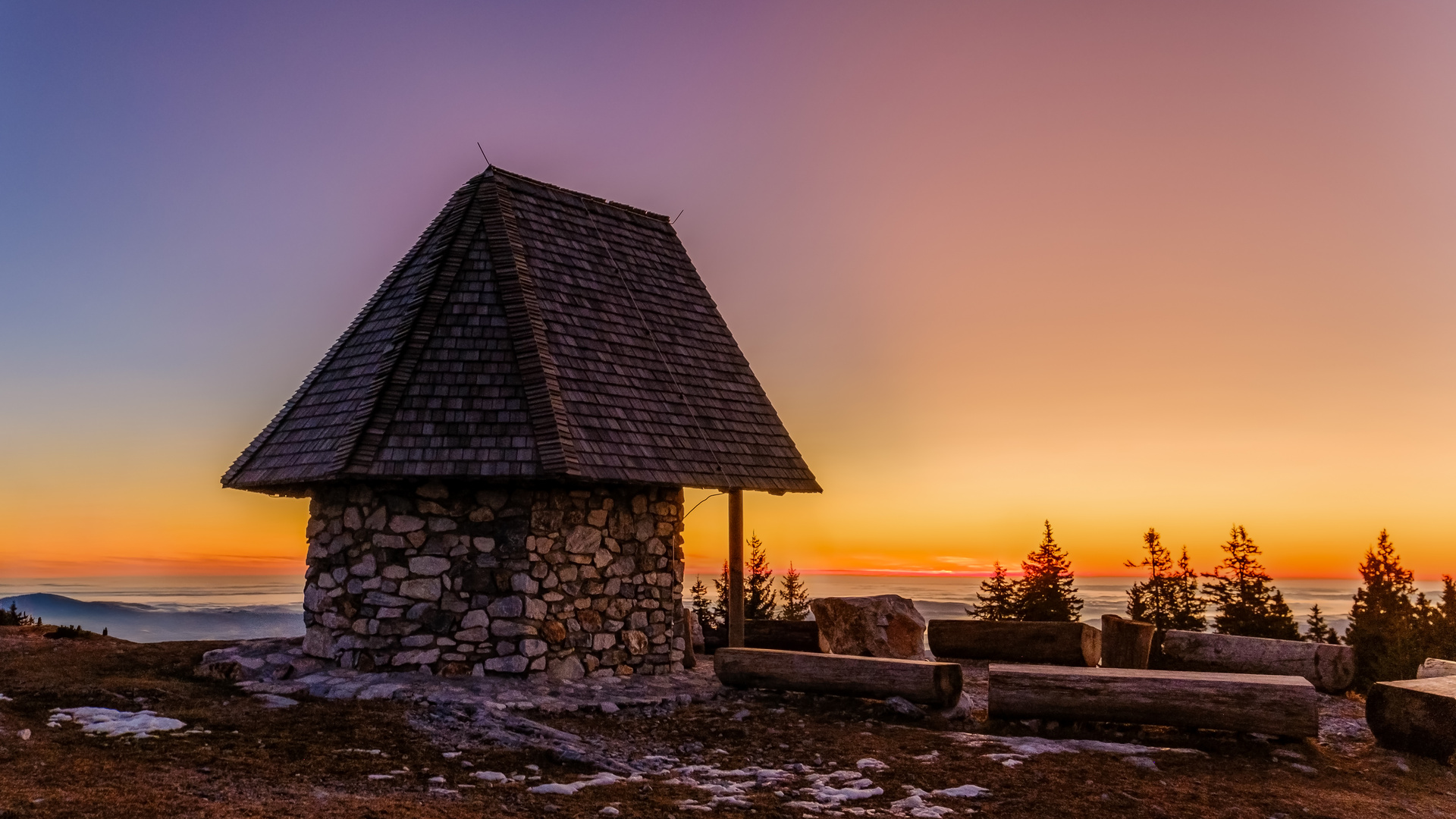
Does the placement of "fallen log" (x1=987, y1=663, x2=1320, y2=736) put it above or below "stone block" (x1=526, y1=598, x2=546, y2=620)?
below

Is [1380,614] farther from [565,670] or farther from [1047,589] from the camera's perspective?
[565,670]

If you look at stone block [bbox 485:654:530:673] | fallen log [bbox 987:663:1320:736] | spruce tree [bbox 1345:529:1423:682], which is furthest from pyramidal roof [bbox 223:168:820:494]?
spruce tree [bbox 1345:529:1423:682]

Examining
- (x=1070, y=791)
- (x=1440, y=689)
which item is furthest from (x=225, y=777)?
(x=1440, y=689)

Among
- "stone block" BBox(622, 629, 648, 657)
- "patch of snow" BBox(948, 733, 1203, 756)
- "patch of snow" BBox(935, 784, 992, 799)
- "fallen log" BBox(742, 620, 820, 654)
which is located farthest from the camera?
"fallen log" BBox(742, 620, 820, 654)

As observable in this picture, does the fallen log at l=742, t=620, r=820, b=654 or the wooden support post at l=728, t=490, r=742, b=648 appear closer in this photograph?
the wooden support post at l=728, t=490, r=742, b=648

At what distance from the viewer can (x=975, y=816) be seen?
693 centimetres

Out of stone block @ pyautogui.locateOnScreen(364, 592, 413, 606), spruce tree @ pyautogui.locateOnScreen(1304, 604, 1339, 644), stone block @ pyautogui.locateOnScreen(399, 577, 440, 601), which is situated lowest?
spruce tree @ pyautogui.locateOnScreen(1304, 604, 1339, 644)

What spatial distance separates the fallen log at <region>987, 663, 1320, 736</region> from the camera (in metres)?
9.36

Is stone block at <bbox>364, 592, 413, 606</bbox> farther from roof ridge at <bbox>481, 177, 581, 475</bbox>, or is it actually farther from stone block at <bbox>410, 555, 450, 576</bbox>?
roof ridge at <bbox>481, 177, 581, 475</bbox>

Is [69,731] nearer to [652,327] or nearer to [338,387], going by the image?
[338,387]

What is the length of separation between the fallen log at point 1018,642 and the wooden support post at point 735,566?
3.72 metres

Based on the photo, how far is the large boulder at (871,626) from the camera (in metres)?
15.2

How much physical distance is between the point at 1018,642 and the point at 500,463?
8.53 m

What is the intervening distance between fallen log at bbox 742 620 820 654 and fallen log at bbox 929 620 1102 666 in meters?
2.11
